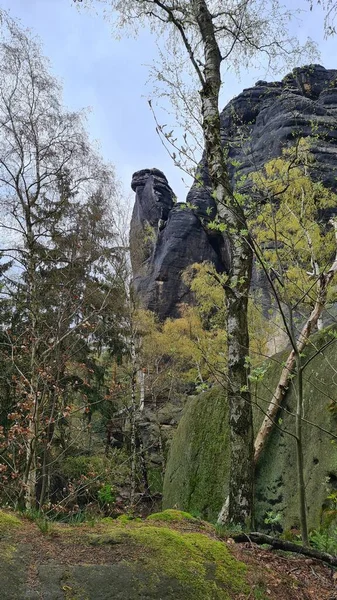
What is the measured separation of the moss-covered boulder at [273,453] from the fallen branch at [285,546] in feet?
2.11

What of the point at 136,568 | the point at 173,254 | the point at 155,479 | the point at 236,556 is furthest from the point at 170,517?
the point at 173,254

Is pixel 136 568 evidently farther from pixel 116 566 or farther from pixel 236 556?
pixel 236 556

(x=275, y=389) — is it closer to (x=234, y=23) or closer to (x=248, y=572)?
(x=248, y=572)

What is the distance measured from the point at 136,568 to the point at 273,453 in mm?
4617

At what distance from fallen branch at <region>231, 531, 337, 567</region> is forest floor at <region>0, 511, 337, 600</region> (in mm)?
118

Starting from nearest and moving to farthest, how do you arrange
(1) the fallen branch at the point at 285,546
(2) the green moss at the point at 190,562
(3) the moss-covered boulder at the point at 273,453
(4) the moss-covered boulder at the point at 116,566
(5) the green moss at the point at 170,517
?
(4) the moss-covered boulder at the point at 116,566 → (2) the green moss at the point at 190,562 → (1) the fallen branch at the point at 285,546 → (5) the green moss at the point at 170,517 → (3) the moss-covered boulder at the point at 273,453

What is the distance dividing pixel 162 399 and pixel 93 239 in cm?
1870

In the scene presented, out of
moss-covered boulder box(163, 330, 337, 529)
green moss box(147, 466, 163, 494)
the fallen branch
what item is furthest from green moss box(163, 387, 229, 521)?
green moss box(147, 466, 163, 494)

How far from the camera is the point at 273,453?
6379 mm

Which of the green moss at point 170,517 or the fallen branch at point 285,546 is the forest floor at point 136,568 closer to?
the fallen branch at point 285,546

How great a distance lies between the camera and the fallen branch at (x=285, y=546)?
116 inches

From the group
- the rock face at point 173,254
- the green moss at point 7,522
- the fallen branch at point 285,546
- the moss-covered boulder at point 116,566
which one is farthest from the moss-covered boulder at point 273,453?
the rock face at point 173,254

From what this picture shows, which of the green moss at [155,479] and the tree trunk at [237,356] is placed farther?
the green moss at [155,479]

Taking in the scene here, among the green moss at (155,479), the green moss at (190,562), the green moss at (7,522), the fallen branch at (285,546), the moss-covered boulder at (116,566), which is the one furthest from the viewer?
the green moss at (155,479)
